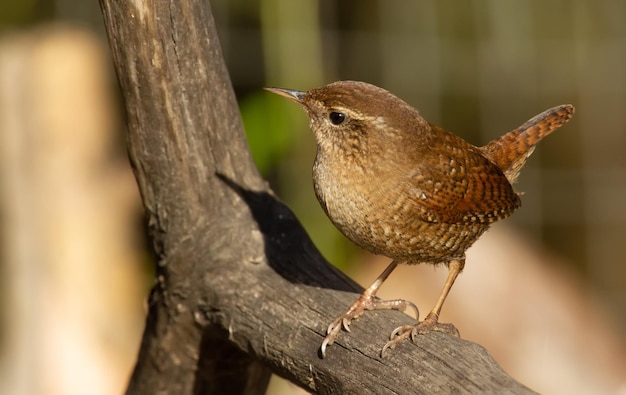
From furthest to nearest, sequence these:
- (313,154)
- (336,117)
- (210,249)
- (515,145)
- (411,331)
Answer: (313,154), (515,145), (210,249), (336,117), (411,331)

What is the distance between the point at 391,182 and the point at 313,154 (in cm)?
248

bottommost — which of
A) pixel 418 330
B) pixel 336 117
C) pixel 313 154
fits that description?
pixel 313 154

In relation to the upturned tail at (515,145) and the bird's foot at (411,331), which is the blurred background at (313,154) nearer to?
the upturned tail at (515,145)

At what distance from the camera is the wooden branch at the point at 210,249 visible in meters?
3.05

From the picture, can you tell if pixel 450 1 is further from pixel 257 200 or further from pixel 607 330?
pixel 257 200

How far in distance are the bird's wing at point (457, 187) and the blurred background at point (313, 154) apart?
2124mm

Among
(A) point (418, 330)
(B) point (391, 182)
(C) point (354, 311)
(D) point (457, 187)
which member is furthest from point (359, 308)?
(D) point (457, 187)

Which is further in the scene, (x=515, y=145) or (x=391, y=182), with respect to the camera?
(x=515, y=145)

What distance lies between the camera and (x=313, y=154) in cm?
557

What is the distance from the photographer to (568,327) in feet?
21.2

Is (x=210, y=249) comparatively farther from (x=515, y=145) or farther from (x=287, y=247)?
(x=515, y=145)

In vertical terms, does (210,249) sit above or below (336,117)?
below

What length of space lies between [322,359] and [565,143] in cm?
457

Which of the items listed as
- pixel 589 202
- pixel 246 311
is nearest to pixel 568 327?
pixel 589 202
